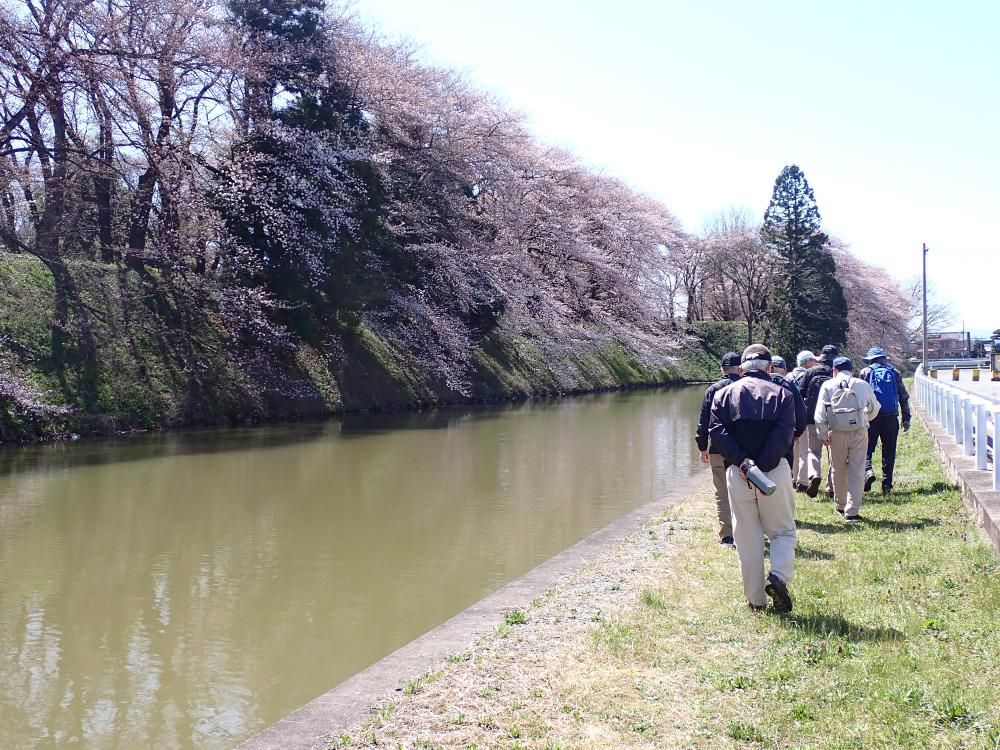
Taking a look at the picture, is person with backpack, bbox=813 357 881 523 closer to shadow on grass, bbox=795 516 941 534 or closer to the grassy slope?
shadow on grass, bbox=795 516 941 534

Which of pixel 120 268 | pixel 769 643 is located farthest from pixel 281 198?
pixel 769 643

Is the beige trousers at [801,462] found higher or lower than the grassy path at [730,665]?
higher

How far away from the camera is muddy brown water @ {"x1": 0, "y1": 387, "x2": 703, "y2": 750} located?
18.2ft

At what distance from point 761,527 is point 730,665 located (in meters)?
1.44

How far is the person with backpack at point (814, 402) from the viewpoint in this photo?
409 inches

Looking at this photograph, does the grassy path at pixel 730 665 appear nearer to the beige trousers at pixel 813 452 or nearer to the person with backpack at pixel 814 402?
the person with backpack at pixel 814 402

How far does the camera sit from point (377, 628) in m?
6.87

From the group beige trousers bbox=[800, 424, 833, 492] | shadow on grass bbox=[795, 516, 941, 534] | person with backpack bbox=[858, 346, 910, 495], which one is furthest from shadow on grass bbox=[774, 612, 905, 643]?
beige trousers bbox=[800, 424, 833, 492]

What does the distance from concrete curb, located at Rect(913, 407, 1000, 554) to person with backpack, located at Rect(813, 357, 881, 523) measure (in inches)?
41.1

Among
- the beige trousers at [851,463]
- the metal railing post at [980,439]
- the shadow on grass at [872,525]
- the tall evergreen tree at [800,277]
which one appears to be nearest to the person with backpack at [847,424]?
the beige trousers at [851,463]

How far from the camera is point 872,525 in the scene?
9086 mm

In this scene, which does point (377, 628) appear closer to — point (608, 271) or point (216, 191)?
point (216, 191)

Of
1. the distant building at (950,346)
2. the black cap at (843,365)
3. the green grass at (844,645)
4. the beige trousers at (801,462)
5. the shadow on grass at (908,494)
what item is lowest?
the green grass at (844,645)

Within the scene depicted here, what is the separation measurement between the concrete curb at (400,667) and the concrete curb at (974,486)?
319cm
